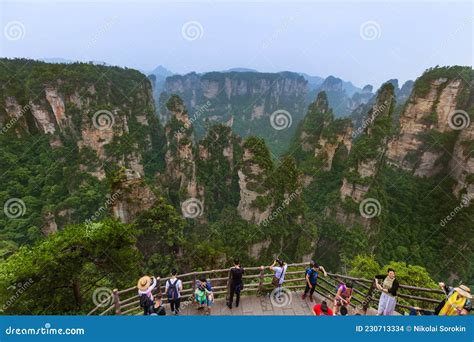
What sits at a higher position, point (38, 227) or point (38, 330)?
point (38, 330)

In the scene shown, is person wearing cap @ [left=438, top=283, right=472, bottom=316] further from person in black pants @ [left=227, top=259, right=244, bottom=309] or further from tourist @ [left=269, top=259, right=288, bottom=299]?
person in black pants @ [left=227, top=259, right=244, bottom=309]

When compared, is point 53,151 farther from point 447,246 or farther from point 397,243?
point 447,246

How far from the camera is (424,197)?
36.1m

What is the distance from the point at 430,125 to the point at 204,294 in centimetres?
4182

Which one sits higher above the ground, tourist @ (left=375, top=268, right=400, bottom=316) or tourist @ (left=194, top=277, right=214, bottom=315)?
tourist @ (left=375, top=268, right=400, bottom=316)

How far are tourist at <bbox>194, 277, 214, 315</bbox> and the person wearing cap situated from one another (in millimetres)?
6261

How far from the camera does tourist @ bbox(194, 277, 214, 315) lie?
8203 millimetres

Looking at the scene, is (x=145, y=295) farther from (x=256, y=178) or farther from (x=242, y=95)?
(x=242, y=95)

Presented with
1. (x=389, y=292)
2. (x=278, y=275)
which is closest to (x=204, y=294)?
(x=278, y=275)

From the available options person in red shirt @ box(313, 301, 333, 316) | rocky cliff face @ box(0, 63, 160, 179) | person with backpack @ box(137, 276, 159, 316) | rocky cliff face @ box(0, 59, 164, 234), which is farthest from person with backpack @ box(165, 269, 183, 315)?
rocky cliff face @ box(0, 63, 160, 179)

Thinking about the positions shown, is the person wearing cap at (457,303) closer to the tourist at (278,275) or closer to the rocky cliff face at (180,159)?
the tourist at (278,275)

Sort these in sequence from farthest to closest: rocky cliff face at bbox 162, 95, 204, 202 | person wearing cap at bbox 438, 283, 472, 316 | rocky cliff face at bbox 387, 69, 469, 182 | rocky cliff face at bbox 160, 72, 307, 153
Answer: rocky cliff face at bbox 160, 72, 307, 153
rocky cliff face at bbox 162, 95, 204, 202
rocky cliff face at bbox 387, 69, 469, 182
person wearing cap at bbox 438, 283, 472, 316

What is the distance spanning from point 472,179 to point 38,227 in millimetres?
50039

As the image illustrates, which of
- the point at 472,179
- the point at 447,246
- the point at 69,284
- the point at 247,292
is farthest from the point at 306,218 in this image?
the point at 69,284
